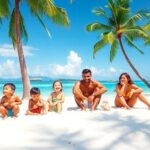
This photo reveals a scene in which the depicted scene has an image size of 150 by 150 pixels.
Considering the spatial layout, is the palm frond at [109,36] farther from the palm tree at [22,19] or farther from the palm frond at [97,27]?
the palm tree at [22,19]

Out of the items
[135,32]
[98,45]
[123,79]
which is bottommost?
[123,79]

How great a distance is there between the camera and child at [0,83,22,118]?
6344mm

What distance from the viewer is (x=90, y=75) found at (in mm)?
7355

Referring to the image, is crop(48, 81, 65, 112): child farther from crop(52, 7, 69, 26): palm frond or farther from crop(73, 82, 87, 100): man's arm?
crop(52, 7, 69, 26): palm frond

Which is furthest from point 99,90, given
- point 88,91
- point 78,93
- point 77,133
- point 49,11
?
point 49,11

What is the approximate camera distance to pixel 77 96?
7363 mm

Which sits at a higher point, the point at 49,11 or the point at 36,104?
the point at 49,11

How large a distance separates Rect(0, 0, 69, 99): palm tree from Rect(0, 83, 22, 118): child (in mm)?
7838

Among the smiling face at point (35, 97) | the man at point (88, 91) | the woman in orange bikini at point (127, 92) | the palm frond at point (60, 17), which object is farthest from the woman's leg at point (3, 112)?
the palm frond at point (60, 17)

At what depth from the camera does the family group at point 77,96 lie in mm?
6441

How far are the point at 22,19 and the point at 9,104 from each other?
10.2 m

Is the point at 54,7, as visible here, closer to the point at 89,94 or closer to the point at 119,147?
the point at 89,94

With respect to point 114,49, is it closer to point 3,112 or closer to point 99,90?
point 99,90

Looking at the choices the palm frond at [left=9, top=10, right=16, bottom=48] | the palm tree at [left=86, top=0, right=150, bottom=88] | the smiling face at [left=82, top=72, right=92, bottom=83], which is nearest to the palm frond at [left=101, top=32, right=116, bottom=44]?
the palm tree at [left=86, top=0, right=150, bottom=88]
